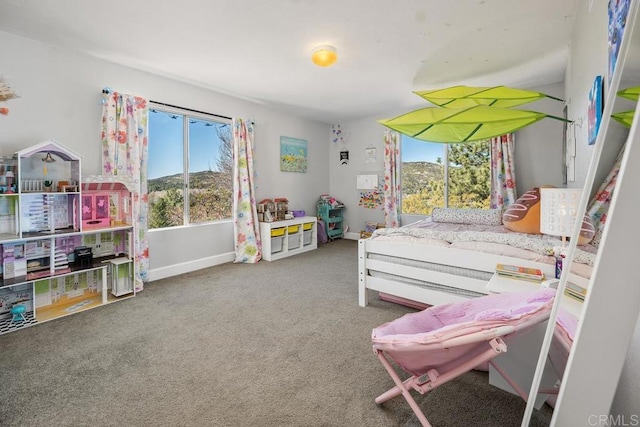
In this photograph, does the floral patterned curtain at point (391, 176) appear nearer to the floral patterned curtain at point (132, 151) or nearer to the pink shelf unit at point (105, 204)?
the floral patterned curtain at point (132, 151)

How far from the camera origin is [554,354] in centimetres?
125

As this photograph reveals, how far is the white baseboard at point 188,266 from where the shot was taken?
3.58m

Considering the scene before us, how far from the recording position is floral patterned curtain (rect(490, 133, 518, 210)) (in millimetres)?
4148

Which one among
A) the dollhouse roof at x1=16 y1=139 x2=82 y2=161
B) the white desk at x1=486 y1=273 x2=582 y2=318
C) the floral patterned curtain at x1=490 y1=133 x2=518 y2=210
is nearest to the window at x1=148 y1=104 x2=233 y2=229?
the dollhouse roof at x1=16 y1=139 x2=82 y2=161

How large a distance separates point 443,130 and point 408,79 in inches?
51.8

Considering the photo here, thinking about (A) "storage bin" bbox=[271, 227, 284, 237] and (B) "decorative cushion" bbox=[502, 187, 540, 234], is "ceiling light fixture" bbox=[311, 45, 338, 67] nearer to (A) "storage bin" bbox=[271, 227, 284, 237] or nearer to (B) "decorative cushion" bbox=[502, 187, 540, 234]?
(B) "decorative cushion" bbox=[502, 187, 540, 234]

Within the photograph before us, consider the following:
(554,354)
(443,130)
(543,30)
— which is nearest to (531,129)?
(543,30)

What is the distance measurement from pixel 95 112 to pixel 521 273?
4.02m

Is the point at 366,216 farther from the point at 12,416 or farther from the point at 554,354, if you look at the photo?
the point at 12,416

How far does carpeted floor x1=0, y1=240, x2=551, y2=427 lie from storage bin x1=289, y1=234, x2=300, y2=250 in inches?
74.4

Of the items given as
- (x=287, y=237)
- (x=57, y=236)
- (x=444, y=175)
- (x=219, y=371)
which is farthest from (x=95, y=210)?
(x=444, y=175)

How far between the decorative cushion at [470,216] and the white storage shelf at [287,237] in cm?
208

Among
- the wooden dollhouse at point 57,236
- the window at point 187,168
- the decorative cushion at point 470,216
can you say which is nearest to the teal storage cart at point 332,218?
the window at point 187,168

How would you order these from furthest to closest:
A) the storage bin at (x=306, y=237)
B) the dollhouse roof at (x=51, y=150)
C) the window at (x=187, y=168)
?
the storage bin at (x=306, y=237)
the window at (x=187, y=168)
the dollhouse roof at (x=51, y=150)
